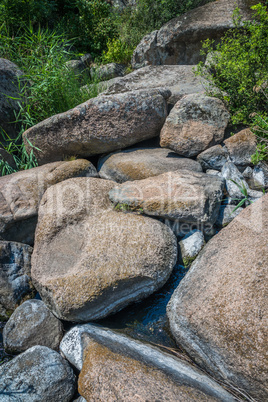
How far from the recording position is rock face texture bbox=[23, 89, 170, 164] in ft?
12.9

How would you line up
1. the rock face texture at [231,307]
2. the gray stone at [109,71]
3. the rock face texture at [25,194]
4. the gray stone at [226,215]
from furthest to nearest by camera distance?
the gray stone at [109,71] → the rock face texture at [25,194] → the gray stone at [226,215] → the rock face texture at [231,307]

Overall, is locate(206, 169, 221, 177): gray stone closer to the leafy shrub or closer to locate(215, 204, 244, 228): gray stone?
locate(215, 204, 244, 228): gray stone

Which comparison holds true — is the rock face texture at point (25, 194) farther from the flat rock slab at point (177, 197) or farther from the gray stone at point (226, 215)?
the gray stone at point (226, 215)

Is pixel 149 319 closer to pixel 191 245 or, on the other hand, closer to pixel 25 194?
pixel 191 245

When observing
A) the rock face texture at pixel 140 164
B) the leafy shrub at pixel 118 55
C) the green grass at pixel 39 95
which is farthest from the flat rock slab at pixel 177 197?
the leafy shrub at pixel 118 55

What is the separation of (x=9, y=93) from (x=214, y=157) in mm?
3575

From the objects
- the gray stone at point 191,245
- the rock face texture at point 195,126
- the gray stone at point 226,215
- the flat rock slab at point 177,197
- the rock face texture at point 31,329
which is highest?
the rock face texture at point 195,126

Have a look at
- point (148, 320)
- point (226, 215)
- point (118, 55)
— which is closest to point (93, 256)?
point (148, 320)

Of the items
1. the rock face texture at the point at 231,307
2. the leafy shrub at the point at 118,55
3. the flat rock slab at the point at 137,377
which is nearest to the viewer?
the flat rock slab at the point at 137,377

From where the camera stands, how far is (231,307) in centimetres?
209

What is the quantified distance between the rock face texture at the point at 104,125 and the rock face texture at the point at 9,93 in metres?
0.74

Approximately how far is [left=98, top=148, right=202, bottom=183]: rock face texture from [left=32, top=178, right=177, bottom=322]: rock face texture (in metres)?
0.60

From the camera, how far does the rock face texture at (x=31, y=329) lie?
2.68 metres

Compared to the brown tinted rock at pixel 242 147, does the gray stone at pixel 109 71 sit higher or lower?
higher
